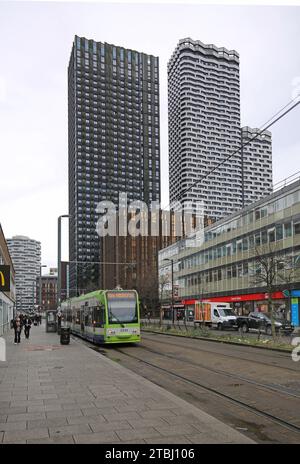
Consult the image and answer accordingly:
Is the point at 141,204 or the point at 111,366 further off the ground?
the point at 141,204

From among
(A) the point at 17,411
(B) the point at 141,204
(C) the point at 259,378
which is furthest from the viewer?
(B) the point at 141,204

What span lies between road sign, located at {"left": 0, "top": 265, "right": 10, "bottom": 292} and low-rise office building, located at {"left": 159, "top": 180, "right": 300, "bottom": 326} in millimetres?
29023

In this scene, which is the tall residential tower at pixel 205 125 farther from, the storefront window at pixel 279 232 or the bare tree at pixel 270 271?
the storefront window at pixel 279 232

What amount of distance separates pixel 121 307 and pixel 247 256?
39624mm

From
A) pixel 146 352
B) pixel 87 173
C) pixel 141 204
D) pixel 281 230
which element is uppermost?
pixel 87 173

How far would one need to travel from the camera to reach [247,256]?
6331 cm

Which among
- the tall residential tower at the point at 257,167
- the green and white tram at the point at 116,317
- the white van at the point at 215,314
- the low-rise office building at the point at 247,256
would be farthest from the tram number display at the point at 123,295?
the white van at the point at 215,314

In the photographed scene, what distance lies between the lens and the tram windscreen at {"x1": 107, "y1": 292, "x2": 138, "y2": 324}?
26.0m

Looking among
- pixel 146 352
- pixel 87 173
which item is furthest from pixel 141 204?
pixel 146 352

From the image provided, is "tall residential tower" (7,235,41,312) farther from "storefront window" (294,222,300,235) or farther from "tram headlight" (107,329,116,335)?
"tram headlight" (107,329,116,335)

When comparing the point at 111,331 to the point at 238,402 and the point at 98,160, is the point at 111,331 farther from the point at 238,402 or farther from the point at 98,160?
the point at 98,160

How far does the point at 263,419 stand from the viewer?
29.3 feet
